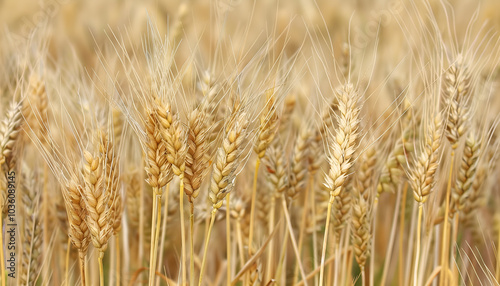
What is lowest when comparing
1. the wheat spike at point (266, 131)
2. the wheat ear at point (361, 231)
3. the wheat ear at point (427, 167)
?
the wheat ear at point (361, 231)

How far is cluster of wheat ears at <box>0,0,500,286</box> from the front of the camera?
999 mm

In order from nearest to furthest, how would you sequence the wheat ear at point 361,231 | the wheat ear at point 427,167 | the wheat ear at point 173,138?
the wheat ear at point 173,138, the wheat ear at point 427,167, the wheat ear at point 361,231

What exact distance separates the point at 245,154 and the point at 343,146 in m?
0.36

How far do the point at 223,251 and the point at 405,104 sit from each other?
2.51 feet

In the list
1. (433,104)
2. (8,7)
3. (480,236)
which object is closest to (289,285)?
(480,236)

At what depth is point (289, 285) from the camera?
1544 millimetres

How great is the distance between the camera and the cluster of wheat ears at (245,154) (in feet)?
3.28

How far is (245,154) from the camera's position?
1.30 m

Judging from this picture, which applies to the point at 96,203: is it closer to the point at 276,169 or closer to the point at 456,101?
the point at 276,169

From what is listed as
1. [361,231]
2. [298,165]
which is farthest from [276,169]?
[361,231]

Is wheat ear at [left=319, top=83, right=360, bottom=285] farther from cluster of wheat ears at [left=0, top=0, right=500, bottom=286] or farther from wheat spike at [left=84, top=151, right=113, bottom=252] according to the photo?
wheat spike at [left=84, top=151, right=113, bottom=252]

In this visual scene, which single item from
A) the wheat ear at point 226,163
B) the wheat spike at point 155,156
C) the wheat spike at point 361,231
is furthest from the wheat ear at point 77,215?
the wheat spike at point 361,231

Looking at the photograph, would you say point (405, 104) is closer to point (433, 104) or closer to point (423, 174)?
point (433, 104)

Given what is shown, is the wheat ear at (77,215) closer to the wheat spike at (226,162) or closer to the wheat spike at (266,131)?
the wheat spike at (226,162)
